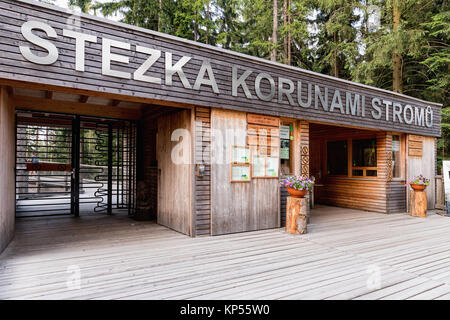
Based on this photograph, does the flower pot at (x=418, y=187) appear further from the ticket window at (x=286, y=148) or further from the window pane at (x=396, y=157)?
the ticket window at (x=286, y=148)

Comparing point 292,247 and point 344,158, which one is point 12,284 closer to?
point 292,247

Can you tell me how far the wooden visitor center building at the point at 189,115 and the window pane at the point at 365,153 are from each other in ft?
0.11

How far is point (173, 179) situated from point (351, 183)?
20.5 feet

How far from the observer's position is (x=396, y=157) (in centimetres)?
866

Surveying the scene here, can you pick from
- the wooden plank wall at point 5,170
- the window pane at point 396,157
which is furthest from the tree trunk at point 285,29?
the wooden plank wall at point 5,170

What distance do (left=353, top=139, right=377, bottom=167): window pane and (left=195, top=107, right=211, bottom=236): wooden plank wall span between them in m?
5.85

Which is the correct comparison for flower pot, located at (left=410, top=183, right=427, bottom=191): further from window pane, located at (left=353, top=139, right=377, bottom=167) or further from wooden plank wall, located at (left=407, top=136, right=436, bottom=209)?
window pane, located at (left=353, top=139, right=377, bottom=167)

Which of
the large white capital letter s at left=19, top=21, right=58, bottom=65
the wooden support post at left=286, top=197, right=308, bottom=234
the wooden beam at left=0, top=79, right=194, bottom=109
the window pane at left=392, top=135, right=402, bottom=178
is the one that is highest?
the large white capital letter s at left=19, top=21, right=58, bottom=65

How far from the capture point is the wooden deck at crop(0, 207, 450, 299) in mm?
2852

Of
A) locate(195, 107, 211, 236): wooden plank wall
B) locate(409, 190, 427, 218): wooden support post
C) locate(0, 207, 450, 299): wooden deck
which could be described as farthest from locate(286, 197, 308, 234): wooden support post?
locate(409, 190, 427, 218): wooden support post

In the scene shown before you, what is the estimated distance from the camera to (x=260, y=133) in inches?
230

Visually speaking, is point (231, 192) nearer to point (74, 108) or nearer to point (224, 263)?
point (224, 263)
